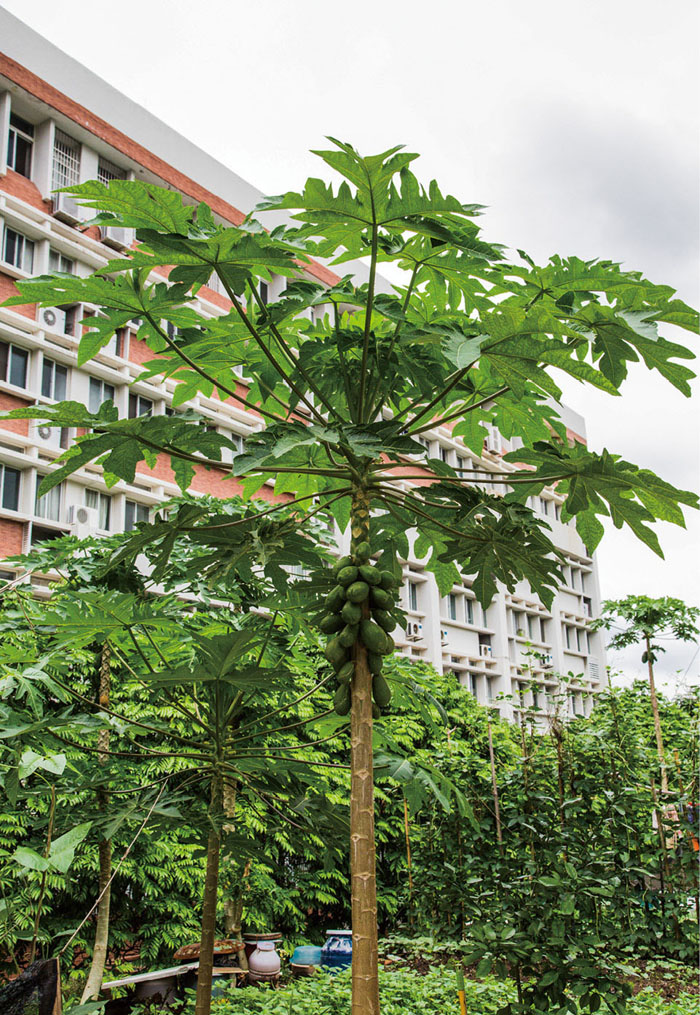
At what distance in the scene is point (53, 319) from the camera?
13.8m

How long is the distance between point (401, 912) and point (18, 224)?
11.6 meters

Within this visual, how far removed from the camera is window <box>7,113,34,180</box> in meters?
14.3

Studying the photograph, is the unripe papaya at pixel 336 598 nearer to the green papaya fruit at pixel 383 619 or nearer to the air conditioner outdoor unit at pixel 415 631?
the green papaya fruit at pixel 383 619

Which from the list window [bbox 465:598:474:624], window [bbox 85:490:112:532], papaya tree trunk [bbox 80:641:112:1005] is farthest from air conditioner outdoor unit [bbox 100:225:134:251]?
window [bbox 465:598:474:624]

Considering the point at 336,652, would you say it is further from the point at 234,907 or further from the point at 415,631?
the point at 415,631

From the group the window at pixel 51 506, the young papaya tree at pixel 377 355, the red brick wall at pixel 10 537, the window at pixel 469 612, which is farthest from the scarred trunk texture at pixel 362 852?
the window at pixel 469 612

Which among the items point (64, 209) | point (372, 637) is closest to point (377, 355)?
point (372, 637)

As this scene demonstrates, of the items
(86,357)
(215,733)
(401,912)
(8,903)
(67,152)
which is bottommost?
(401,912)

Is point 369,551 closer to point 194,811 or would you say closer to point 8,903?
point 8,903

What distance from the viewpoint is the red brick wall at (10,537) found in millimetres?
12570

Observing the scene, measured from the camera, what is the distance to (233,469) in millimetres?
2047

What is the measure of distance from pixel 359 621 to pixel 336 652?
11cm

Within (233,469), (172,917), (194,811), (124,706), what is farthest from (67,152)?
(233,469)

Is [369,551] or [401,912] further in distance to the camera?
[401,912]
